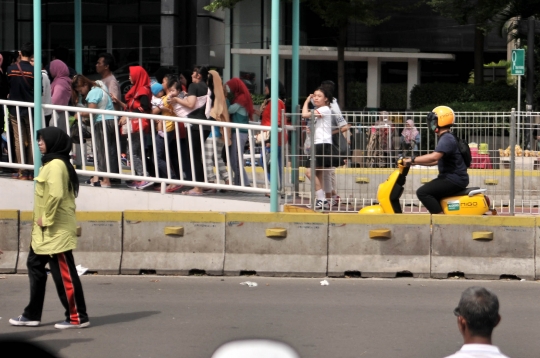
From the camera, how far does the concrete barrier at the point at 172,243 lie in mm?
10891

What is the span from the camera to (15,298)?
31.2ft

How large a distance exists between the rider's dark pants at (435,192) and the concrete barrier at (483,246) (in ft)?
0.58

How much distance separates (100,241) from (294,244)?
2153 millimetres

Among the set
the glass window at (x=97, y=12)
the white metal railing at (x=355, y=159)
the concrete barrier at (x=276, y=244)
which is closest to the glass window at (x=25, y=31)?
the glass window at (x=97, y=12)

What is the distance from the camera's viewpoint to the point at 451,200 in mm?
10922

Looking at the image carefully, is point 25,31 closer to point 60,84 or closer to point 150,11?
point 150,11

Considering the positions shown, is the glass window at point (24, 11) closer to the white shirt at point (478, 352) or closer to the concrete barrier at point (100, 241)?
the concrete barrier at point (100, 241)

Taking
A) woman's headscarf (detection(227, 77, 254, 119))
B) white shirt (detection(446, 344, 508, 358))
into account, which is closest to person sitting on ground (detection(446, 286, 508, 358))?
white shirt (detection(446, 344, 508, 358))

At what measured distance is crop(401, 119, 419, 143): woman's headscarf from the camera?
1181cm

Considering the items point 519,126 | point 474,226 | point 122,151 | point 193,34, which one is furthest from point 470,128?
point 193,34

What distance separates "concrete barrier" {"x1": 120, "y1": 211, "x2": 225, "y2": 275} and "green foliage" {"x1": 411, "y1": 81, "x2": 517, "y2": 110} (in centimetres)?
1983

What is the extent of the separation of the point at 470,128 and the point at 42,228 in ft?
19.2

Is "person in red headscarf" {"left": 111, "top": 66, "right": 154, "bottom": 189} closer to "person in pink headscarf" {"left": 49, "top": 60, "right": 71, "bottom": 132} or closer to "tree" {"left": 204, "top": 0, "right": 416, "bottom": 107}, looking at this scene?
"person in pink headscarf" {"left": 49, "top": 60, "right": 71, "bottom": 132}

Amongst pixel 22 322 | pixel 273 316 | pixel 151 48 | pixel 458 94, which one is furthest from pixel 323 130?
pixel 151 48
